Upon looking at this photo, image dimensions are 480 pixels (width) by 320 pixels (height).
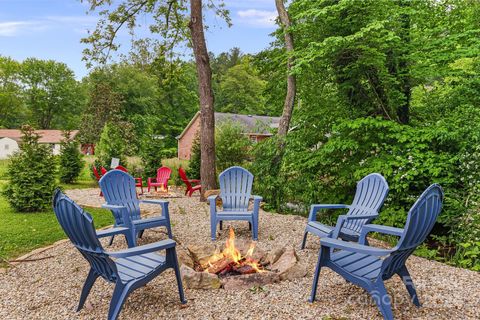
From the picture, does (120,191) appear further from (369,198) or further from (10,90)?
(10,90)

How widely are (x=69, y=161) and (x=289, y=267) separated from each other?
35.4 feet

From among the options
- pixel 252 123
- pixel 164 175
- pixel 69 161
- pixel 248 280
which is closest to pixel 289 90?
pixel 164 175

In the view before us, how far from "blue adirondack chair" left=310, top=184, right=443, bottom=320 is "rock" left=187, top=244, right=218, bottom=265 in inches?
45.8

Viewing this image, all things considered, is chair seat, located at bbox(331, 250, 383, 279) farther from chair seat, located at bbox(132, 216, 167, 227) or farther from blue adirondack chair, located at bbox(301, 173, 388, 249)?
chair seat, located at bbox(132, 216, 167, 227)

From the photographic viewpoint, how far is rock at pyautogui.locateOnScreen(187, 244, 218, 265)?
3.41 m

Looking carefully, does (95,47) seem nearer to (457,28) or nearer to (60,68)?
(457,28)

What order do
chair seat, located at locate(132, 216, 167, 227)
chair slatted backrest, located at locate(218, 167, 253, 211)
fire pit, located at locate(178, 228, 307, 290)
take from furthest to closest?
chair slatted backrest, located at locate(218, 167, 253, 211) < chair seat, located at locate(132, 216, 167, 227) < fire pit, located at locate(178, 228, 307, 290)

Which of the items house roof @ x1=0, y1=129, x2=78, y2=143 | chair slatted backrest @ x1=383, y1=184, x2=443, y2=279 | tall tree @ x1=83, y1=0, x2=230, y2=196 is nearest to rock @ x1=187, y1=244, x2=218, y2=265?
chair slatted backrest @ x1=383, y1=184, x2=443, y2=279

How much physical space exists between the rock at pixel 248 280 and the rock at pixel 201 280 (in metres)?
0.09

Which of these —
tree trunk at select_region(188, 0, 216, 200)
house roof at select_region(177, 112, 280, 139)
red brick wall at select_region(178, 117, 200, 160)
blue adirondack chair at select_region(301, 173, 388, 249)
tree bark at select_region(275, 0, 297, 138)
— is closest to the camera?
blue adirondack chair at select_region(301, 173, 388, 249)

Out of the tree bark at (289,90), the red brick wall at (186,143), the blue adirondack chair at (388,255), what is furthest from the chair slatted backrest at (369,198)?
the red brick wall at (186,143)

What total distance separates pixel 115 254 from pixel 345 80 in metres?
5.18

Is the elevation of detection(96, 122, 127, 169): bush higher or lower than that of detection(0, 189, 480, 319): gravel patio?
higher

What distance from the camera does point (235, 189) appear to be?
5.11m
